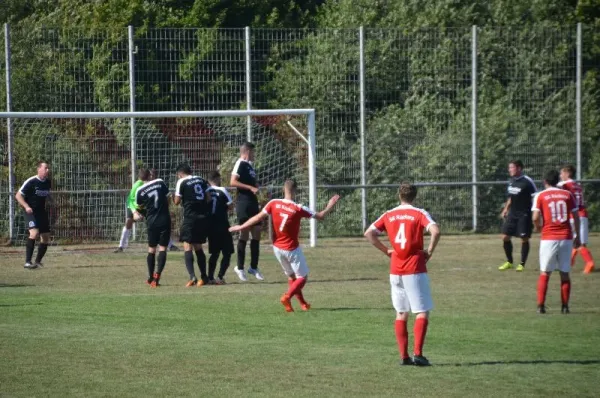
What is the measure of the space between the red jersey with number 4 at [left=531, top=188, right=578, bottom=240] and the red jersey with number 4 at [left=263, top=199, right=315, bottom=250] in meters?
3.29

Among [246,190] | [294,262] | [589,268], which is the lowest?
[589,268]

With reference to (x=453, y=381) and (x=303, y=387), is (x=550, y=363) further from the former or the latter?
(x=303, y=387)

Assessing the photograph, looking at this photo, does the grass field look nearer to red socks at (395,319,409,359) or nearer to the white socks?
red socks at (395,319,409,359)

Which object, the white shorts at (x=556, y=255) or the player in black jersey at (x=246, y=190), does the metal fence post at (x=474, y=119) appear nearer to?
the player in black jersey at (x=246, y=190)

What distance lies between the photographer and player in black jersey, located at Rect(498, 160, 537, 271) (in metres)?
20.6

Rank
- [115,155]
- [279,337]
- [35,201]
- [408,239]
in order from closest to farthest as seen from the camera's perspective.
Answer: [408,239] < [279,337] < [35,201] < [115,155]

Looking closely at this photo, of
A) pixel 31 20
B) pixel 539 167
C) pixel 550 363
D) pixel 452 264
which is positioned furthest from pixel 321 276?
pixel 31 20

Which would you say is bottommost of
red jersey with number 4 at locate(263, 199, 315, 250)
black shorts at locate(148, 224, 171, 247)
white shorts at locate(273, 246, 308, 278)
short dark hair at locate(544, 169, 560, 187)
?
white shorts at locate(273, 246, 308, 278)

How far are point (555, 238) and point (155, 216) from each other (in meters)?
6.80

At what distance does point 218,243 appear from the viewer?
18312 mm

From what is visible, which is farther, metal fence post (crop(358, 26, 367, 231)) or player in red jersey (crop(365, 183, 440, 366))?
metal fence post (crop(358, 26, 367, 231))

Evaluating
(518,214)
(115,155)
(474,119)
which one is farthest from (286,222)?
(474,119)

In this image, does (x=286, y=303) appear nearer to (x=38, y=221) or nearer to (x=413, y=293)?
(x=413, y=293)

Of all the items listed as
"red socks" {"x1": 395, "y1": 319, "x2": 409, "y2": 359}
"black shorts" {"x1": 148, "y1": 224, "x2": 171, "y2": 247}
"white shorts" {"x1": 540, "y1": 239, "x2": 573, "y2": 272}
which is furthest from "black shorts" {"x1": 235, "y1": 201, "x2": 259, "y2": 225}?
"red socks" {"x1": 395, "y1": 319, "x2": 409, "y2": 359}
